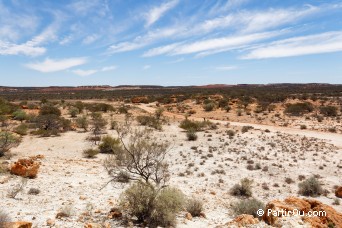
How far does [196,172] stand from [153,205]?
602cm

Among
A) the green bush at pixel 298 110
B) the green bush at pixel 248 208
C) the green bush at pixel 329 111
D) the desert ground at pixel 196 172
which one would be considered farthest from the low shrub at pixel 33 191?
the green bush at pixel 329 111

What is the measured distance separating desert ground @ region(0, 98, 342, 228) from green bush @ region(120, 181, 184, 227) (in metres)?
0.54

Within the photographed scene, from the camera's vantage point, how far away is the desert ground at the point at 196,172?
858cm

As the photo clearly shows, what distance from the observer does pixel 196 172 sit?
46.1 ft

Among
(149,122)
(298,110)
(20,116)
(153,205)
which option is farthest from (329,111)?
(20,116)

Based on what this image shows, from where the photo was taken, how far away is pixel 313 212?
7582mm

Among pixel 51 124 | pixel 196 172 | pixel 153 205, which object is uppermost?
pixel 153 205

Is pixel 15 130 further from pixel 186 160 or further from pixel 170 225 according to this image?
pixel 170 225

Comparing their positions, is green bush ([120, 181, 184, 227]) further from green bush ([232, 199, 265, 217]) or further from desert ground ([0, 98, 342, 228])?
green bush ([232, 199, 265, 217])

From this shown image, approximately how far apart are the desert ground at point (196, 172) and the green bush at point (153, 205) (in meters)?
0.54

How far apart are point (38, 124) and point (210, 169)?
15.8m

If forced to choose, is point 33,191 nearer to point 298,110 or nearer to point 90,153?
point 90,153

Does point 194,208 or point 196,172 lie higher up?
point 194,208

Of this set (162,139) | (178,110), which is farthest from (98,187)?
(178,110)
